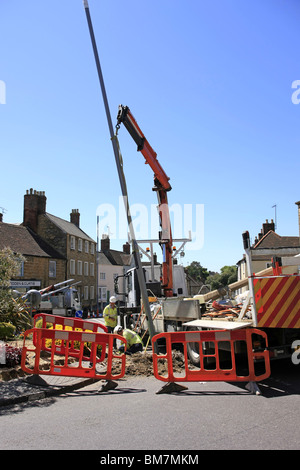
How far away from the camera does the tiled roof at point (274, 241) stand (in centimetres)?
3606

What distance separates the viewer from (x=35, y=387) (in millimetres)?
6617

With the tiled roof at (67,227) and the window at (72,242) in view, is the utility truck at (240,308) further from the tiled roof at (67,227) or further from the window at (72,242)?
the window at (72,242)

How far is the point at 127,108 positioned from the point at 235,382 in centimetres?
711

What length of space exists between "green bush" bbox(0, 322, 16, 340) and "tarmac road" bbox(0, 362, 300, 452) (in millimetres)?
4399

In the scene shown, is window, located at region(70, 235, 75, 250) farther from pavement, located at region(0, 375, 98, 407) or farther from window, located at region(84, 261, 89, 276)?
pavement, located at region(0, 375, 98, 407)

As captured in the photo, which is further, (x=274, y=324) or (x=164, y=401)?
(x=274, y=324)

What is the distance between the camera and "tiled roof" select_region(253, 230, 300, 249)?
3606 centimetres

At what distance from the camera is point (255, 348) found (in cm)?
664

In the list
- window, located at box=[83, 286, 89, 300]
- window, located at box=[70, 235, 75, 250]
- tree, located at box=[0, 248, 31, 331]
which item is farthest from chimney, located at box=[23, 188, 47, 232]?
tree, located at box=[0, 248, 31, 331]

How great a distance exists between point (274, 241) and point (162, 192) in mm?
27330

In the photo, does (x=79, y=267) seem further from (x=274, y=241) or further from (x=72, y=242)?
(x=274, y=241)
